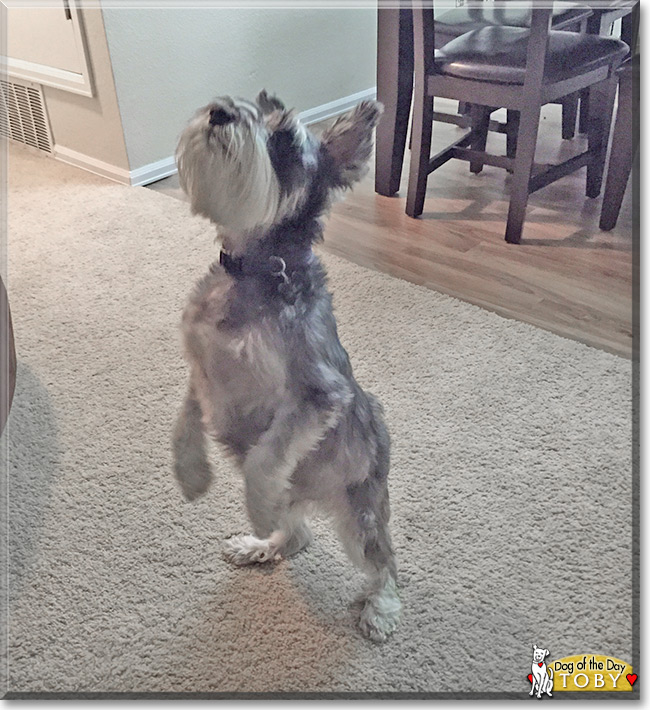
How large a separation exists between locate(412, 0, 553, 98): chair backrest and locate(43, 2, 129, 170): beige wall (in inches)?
48.8

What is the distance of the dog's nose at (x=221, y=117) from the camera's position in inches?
35.1

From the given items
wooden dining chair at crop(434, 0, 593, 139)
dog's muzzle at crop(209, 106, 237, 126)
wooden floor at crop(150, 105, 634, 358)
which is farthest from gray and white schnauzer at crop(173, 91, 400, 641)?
wooden dining chair at crop(434, 0, 593, 139)

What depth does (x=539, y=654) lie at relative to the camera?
1.23 metres

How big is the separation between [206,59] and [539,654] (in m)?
2.79

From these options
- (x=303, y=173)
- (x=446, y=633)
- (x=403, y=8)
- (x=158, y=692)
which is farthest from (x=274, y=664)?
(x=403, y=8)

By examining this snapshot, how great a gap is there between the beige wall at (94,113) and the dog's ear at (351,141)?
2.21 metres

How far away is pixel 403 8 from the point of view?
104 inches

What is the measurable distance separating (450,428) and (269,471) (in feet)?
2.55

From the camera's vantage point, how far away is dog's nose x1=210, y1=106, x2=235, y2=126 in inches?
35.1

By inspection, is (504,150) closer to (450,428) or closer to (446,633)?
(450,428)

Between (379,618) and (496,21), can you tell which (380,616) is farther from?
(496,21)

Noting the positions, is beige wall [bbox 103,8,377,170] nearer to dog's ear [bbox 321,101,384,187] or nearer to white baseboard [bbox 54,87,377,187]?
white baseboard [bbox 54,87,377,187]

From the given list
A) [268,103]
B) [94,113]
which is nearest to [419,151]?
[94,113]

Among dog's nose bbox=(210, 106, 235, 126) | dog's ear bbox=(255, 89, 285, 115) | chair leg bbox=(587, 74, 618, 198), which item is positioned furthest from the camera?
chair leg bbox=(587, 74, 618, 198)
